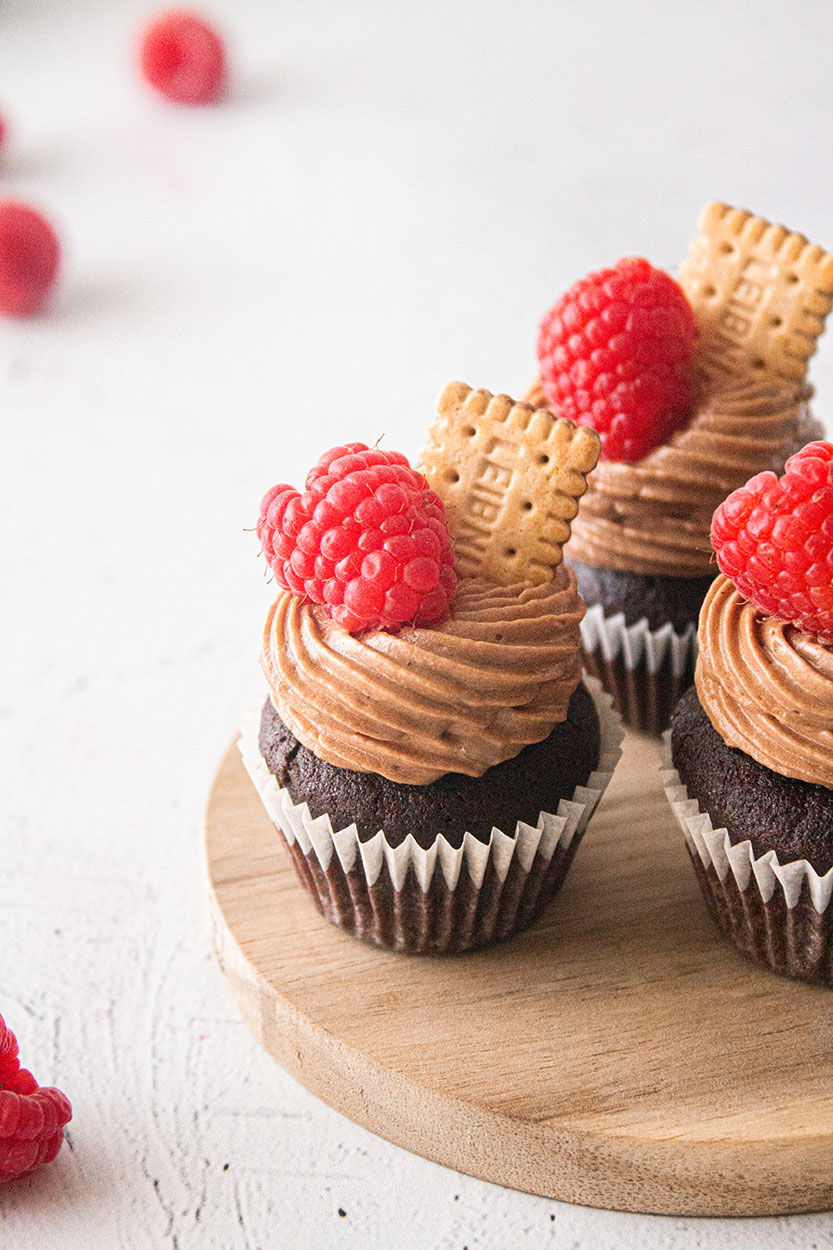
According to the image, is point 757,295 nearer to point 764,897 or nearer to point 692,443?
point 692,443

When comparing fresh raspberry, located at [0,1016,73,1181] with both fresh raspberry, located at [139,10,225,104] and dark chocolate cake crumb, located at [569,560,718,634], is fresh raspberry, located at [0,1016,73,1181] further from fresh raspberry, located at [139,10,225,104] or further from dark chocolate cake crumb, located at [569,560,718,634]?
fresh raspberry, located at [139,10,225,104]

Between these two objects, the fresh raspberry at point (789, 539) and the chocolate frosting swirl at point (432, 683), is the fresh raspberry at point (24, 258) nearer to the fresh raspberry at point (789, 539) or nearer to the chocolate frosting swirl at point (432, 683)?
the chocolate frosting swirl at point (432, 683)

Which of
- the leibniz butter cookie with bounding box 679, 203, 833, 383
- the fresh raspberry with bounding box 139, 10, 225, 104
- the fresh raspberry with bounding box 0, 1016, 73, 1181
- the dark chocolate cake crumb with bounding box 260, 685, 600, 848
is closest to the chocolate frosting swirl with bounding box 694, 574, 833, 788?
the dark chocolate cake crumb with bounding box 260, 685, 600, 848

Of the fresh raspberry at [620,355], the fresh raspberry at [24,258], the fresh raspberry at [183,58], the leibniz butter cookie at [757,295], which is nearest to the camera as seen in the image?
the fresh raspberry at [620,355]

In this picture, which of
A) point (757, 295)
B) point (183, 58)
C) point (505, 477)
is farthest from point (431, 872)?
point (183, 58)

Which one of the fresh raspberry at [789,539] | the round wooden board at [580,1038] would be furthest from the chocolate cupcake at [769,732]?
the round wooden board at [580,1038]

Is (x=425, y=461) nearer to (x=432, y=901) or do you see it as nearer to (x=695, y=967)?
(x=432, y=901)
